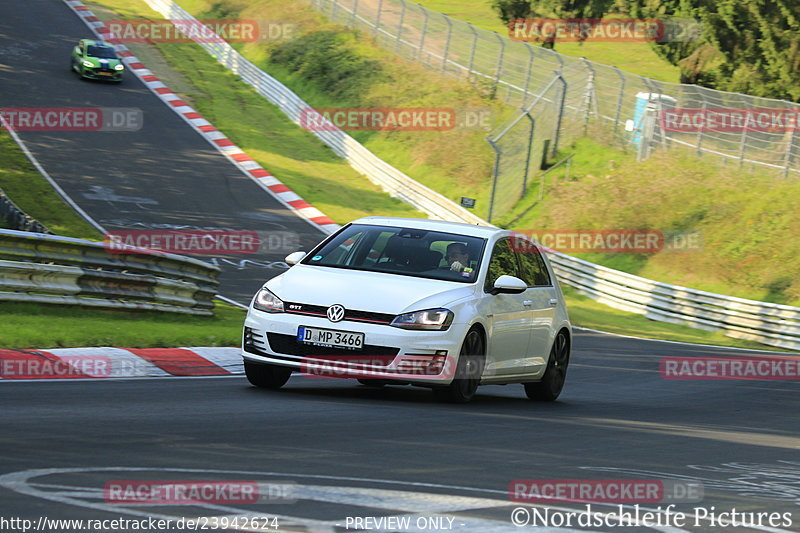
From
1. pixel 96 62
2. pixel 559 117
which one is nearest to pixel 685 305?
pixel 559 117

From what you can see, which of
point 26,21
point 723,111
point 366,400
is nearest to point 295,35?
point 26,21

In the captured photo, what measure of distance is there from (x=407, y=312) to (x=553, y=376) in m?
2.90

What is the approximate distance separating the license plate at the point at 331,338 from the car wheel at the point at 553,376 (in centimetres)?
294

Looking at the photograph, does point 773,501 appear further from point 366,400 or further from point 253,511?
point 366,400

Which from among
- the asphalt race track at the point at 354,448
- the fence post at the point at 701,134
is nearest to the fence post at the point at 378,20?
the fence post at the point at 701,134

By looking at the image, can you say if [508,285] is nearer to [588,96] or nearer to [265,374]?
[265,374]

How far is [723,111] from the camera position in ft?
106

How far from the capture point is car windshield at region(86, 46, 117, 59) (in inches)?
1616

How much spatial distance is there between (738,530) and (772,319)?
21138mm

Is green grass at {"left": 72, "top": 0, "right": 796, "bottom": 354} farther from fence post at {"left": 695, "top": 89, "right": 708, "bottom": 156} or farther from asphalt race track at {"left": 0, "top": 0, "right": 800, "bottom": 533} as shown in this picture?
asphalt race track at {"left": 0, "top": 0, "right": 800, "bottom": 533}

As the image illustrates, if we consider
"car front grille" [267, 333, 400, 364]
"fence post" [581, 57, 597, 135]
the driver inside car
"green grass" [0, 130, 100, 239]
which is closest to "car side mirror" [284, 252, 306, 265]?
"car front grille" [267, 333, 400, 364]

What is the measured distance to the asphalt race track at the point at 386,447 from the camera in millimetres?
5195

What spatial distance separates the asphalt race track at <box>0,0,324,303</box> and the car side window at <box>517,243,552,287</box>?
8868 mm

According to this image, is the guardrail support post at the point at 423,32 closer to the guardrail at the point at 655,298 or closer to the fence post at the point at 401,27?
the fence post at the point at 401,27
